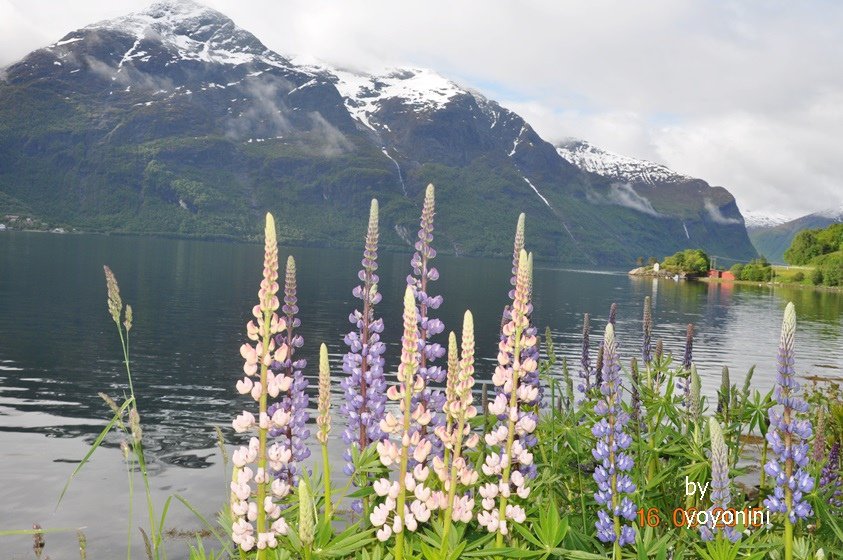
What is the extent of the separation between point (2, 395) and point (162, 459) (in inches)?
571

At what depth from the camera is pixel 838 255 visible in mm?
187875

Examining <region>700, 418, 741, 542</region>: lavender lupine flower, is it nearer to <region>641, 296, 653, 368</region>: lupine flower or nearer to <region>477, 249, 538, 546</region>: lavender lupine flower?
<region>477, 249, 538, 546</region>: lavender lupine flower

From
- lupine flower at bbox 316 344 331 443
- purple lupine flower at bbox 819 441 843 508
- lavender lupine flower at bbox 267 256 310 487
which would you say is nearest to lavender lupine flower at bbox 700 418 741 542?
purple lupine flower at bbox 819 441 843 508

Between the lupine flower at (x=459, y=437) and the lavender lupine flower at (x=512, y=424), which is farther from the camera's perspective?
the lavender lupine flower at (x=512, y=424)

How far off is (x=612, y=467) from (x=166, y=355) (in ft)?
156

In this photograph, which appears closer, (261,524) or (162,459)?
(261,524)

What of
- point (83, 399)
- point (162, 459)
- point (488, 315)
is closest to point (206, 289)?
point (488, 315)

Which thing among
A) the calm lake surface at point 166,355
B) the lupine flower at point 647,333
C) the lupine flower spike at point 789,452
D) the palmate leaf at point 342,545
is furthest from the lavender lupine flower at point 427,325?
the calm lake surface at point 166,355

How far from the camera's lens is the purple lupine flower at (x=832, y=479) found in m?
7.93

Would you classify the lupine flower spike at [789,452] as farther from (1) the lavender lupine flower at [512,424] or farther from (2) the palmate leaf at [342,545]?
(2) the palmate leaf at [342,545]

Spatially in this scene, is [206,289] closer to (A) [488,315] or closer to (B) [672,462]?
(A) [488,315]

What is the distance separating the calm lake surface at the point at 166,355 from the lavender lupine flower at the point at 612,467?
14.5 meters

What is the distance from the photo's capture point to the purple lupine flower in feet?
26.0

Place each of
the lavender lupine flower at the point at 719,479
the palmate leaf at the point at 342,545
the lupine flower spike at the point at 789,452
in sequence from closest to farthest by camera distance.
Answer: the palmate leaf at the point at 342,545
the lavender lupine flower at the point at 719,479
the lupine flower spike at the point at 789,452
